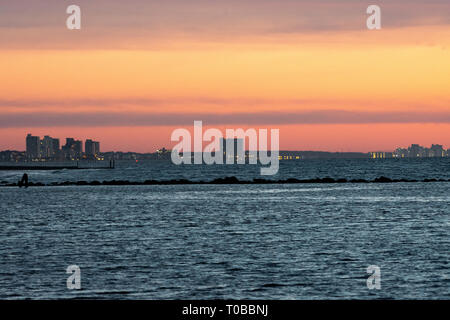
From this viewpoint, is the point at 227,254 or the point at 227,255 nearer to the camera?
the point at 227,255

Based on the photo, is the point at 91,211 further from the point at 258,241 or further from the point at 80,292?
the point at 80,292

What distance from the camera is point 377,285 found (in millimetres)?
21953

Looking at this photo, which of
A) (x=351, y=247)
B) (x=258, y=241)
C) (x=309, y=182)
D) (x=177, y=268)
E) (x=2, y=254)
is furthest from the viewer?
(x=309, y=182)

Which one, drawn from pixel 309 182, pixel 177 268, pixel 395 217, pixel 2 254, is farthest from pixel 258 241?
pixel 309 182
